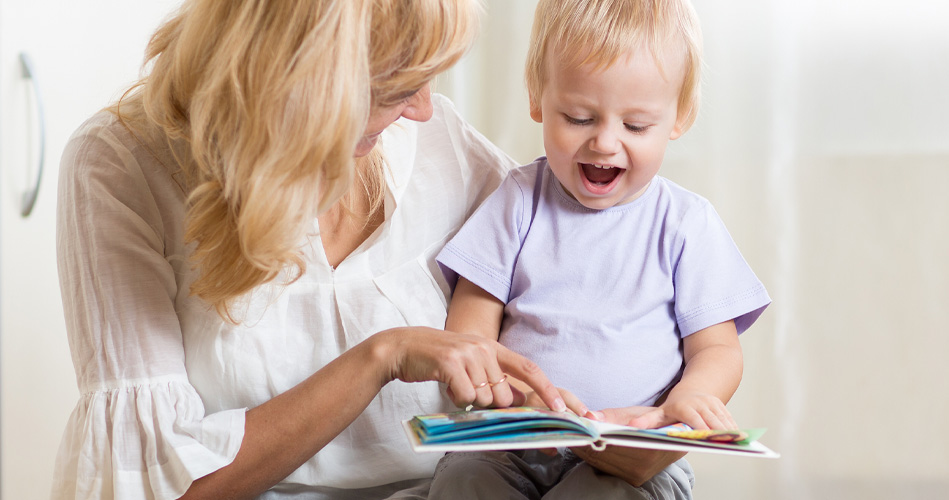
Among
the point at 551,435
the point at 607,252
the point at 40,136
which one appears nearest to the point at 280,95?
the point at 551,435

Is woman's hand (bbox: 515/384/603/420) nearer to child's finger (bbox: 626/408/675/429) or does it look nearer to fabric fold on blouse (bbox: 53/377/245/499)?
child's finger (bbox: 626/408/675/429)

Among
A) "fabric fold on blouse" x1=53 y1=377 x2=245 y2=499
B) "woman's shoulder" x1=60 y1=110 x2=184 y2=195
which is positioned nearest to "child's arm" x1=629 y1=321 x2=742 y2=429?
"fabric fold on blouse" x1=53 y1=377 x2=245 y2=499

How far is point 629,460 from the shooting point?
96 cm

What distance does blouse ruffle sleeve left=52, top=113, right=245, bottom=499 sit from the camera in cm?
97

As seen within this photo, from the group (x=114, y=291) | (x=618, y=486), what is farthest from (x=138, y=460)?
(x=618, y=486)

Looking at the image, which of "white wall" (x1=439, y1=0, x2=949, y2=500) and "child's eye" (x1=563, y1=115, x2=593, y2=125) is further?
"white wall" (x1=439, y1=0, x2=949, y2=500)

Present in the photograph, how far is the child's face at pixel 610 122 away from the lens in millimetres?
1093

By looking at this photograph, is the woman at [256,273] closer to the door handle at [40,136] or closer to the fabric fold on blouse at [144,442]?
the fabric fold on blouse at [144,442]

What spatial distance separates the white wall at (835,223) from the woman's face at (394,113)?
1091 mm

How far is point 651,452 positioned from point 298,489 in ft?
1.53

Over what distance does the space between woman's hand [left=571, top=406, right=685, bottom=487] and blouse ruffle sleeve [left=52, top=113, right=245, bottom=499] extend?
418 mm

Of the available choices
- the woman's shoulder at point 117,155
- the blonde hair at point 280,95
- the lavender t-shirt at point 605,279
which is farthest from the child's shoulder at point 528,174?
the woman's shoulder at point 117,155

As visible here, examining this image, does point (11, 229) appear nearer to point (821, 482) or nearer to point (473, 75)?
point (473, 75)

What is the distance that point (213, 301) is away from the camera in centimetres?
100
